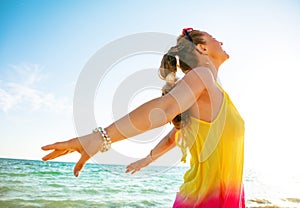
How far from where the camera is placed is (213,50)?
2297 mm

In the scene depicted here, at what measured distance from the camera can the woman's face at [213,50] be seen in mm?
2273

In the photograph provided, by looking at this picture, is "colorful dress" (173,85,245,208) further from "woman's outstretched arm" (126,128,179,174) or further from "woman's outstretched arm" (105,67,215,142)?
"woman's outstretched arm" (126,128,179,174)

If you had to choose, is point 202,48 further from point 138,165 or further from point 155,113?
point 138,165

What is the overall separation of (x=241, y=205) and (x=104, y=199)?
1100 centimetres

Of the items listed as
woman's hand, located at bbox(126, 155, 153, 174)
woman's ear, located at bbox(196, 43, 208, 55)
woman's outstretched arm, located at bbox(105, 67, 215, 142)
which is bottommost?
woman's hand, located at bbox(126, 155, 153, 174)

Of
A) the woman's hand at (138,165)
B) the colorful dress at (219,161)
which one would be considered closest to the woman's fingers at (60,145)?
the colorful dress at (219,161)

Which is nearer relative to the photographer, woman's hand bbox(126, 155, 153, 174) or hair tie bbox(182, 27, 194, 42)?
hair tie bbox(182, 27, 194, 42)

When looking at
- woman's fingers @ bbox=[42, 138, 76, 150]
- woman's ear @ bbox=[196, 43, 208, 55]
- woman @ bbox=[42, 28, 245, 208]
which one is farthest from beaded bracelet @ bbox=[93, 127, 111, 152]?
woman's ear @ bbox=[196, 43, 208, 55]

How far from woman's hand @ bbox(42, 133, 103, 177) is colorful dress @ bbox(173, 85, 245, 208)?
2.45ft

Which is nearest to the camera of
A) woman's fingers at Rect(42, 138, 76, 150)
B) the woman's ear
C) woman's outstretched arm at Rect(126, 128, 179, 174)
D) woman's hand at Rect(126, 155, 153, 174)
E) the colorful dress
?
woman's fingers at Rect(42, 138, 76, 150)

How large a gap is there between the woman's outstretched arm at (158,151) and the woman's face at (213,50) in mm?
712

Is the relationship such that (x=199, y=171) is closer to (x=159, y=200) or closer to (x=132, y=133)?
(x=132, y=133)

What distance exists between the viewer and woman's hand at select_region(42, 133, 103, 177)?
1392mm

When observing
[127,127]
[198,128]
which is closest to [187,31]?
[198,128]
